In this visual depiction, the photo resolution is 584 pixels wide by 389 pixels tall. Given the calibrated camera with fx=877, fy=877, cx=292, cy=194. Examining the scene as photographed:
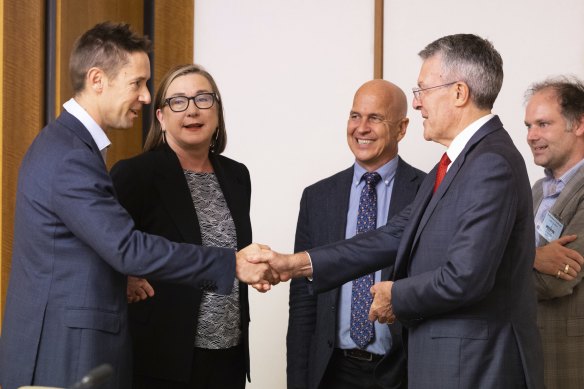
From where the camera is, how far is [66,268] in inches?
93.7

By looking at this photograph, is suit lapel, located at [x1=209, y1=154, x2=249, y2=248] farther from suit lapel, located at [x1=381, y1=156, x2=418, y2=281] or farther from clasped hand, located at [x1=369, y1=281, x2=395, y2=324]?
clasped hand, located at [x1=369, y1=281, x2=395, y2=324]

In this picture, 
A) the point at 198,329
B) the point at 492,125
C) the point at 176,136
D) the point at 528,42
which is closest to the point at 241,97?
the point at 528,42

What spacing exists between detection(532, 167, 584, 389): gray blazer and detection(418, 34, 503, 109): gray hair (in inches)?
28.2

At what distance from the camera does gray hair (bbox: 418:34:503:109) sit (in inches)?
101

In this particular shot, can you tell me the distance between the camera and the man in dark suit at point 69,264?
2359mm

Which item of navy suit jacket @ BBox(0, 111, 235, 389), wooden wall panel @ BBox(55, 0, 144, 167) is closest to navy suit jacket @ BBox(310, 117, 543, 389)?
navy suit jacket @ BBox(0, 111, 235, 389)

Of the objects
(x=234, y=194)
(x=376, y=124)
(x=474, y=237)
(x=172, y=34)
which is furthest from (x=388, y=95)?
(x=172, y=34)

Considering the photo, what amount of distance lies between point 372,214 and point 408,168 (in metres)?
0.25

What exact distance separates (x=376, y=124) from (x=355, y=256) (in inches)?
27.3

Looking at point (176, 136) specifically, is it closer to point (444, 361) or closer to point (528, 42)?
point (444, 361)

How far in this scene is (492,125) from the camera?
2.51 m

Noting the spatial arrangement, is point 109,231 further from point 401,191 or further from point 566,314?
point 566,314

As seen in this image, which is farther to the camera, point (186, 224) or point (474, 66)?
point (186, 224)

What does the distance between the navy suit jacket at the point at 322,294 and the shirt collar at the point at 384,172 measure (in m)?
0.02
